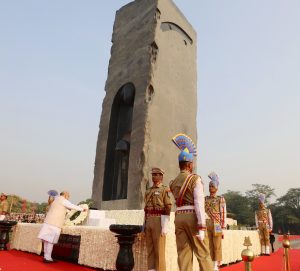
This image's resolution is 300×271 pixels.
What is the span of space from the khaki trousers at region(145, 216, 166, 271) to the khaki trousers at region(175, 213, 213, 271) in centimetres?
64

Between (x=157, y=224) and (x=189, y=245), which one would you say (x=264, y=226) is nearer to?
(x=157, y=224)

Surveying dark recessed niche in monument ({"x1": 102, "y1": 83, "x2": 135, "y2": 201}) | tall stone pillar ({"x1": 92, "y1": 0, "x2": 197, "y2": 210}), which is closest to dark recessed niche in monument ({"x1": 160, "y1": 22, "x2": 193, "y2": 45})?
tall stone pillar ({"x1": 92, "y1": 0, "x2": 197, "y2": 210})

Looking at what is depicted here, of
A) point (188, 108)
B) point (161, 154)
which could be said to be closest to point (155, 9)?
point (188, 108)

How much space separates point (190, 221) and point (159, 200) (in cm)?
83

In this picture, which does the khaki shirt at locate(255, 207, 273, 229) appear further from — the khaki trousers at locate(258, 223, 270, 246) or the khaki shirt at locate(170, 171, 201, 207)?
the khaki shirt at locate(170, 171, 201, 207)

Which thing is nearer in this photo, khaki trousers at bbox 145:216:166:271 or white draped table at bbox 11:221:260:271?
khaki trousers at bbox 145:216:166:271

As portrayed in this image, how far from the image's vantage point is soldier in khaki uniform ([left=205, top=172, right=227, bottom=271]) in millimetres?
5059

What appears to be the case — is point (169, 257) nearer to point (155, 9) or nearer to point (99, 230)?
point (99, 230)

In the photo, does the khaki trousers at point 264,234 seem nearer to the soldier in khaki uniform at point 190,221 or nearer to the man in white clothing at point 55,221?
the man in white clothing at point 55,221

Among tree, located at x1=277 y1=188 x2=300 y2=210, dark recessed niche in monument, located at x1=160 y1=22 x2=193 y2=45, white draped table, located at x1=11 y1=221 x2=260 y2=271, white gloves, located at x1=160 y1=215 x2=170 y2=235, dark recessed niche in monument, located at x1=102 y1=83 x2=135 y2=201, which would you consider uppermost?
dark recessed niche in monument, located at x1=160 y1=22 x2=193 y2=45

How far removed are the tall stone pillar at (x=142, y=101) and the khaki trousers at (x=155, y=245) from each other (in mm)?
6057

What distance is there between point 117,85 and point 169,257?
9.69 metres

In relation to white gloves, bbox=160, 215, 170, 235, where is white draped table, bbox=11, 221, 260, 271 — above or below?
below

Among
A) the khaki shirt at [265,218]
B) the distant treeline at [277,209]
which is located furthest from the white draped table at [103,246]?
the distant treeline at [277,209]
